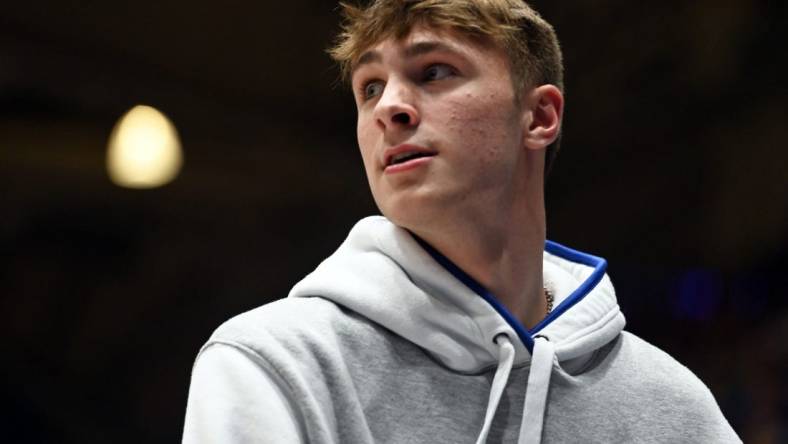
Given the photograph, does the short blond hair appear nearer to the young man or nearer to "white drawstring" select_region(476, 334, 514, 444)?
the young man

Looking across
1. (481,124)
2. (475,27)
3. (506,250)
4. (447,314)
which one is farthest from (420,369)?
(475,27)

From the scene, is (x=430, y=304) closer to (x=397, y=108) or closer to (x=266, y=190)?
(x=397, y=108)

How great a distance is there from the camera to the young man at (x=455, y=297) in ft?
4.33

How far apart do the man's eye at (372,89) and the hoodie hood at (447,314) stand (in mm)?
167

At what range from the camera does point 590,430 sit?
1.42 metres

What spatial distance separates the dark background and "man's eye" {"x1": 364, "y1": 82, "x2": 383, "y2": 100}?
4.40 ft

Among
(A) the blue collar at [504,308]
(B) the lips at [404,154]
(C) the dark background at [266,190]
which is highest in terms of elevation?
(B) the lips at [404,154]

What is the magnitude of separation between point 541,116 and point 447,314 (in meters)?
0.34

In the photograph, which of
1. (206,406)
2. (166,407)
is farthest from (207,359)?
(166,407)

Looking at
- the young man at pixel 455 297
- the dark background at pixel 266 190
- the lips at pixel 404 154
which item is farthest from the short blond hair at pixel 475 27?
the dark background at pixel 266 190

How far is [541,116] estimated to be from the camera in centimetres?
157

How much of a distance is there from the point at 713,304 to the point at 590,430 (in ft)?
6.24

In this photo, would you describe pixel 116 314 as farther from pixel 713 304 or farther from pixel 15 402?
pixel 713 304

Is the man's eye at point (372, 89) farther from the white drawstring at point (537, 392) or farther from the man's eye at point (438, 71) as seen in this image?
the white drawstring at point (537, 392)
